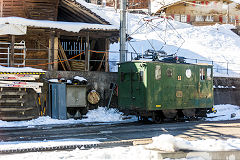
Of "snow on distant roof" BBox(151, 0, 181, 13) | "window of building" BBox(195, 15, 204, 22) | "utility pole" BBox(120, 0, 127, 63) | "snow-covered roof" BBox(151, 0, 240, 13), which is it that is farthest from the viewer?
"window of building" BBox(195, 15, 204, 22)

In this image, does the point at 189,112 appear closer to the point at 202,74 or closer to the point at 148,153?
the point at 202,74

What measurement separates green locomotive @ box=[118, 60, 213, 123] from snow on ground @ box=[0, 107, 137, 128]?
0.96m

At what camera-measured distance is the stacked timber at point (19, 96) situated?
1578 centimetres

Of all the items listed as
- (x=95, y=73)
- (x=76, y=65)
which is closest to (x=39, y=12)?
(x=76, y=65)

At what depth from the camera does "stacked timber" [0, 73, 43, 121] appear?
15.8m

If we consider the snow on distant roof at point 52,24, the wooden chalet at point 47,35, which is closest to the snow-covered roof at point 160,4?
the wooden chalet at point 47,35

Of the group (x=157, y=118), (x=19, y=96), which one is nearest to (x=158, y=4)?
(x=157, y=118)

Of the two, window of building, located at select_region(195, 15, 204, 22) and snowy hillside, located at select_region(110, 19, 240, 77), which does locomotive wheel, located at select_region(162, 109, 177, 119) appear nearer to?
snowy hillside, located at select_region(110, 19, 240, 77)

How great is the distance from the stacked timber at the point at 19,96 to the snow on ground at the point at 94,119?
2.21 feet

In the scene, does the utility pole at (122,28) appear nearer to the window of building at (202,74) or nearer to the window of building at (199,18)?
the window of building at (202,74)

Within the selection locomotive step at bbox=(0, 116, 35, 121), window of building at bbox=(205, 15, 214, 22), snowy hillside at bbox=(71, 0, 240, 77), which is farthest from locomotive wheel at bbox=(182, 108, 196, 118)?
window of building at bbox=(205, 15, 214, 22)

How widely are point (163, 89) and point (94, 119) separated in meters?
4.20

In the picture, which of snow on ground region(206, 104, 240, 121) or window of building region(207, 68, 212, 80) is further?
snow on ground region(206, 104, 240, 121)

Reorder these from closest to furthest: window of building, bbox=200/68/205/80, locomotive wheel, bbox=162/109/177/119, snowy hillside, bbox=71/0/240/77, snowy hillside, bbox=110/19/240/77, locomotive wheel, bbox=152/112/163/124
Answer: locomotive wheel, bbox=152/112/163/124 < locomotive wheel, bbox=162/109/177/119 < window of building, bbox=200/68/205/80 < snowy hillside, bbox=71/0/240/77 < snowy hillside, bbox=110/19/240/77
